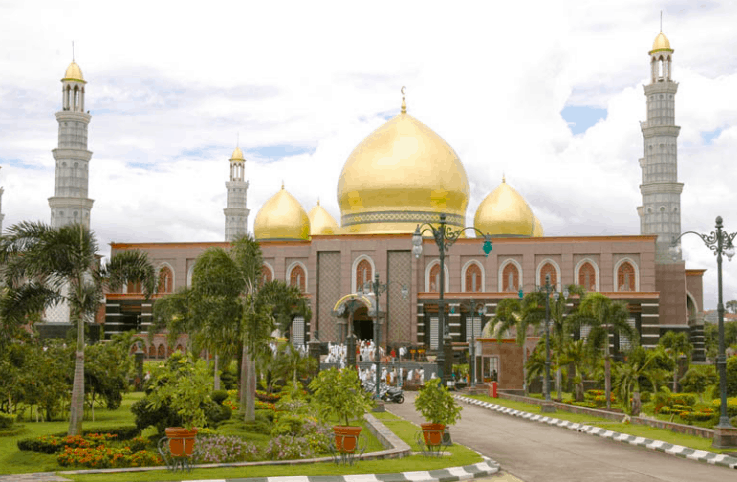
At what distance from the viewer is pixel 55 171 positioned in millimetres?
75375

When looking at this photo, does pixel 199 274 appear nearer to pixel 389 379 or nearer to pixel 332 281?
pixel 389 379

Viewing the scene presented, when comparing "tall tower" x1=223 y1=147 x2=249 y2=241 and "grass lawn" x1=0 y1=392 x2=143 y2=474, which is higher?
"tall tower" x1=223 y1=147 x2=249 y2=241

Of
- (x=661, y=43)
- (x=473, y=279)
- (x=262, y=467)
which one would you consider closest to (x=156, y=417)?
(x=262, y=467)

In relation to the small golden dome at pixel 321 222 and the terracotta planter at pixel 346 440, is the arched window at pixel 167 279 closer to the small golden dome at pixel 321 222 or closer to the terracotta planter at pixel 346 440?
the small golden dome at pixel 321 222

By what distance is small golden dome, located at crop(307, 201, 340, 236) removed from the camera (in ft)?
255

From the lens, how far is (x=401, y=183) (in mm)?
69688

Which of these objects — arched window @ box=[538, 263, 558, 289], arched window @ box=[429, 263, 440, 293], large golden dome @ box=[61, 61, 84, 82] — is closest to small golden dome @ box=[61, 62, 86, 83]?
large golden dome @ box=[61, 61, 84, 82]

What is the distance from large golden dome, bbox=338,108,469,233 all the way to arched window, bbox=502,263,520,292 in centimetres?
670

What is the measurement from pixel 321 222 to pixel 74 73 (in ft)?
75.8

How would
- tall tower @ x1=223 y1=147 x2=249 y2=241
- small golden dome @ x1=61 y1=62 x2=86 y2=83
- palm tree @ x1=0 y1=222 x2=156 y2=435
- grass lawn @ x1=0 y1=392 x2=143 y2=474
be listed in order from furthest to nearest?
tall tower @ x1=223 y1=147 x2=249 y2=241, small golden dome @ x1=61 y1=62 x2=86 y2=83, palm tree @ x1=0 y1=222 x2=156 y2=435, grass lawn @ x1=0 y1=392 x2=143 y2=474

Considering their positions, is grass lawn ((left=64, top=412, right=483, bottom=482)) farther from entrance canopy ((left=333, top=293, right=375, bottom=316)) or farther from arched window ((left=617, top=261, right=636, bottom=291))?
arched window ((left=617, top=261, right=636, bottom=291))

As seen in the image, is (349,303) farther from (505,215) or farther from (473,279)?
(505,215)

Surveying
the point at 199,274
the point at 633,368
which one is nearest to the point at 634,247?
the point at 633,368

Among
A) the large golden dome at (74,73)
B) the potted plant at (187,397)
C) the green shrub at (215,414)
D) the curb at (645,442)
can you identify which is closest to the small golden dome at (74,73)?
the large golden dome at (74,73)
